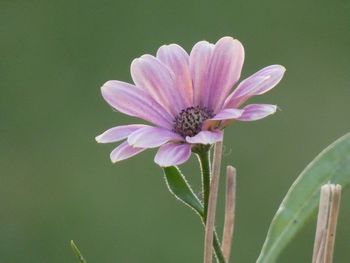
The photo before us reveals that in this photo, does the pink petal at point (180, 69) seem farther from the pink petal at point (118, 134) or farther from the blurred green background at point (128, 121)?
the blurred green background at point (128, 121)

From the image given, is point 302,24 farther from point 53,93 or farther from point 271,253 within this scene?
point 271,253

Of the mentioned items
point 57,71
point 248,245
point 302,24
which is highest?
point 57,71

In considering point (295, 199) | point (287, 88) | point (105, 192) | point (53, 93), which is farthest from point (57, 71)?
point (295, 199)

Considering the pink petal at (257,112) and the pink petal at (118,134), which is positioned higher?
the pink petal at (118,134)

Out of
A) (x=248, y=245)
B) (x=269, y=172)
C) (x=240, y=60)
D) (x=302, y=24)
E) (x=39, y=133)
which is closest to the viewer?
(x=240, y=60)

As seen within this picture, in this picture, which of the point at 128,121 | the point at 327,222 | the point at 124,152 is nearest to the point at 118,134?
the point at 124,152

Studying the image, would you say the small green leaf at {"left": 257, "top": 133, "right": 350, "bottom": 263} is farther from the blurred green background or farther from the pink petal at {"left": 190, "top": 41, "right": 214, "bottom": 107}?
the blurred green background

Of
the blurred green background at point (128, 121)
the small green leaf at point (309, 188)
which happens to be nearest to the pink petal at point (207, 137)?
the small green leaf at point (309, 188)
